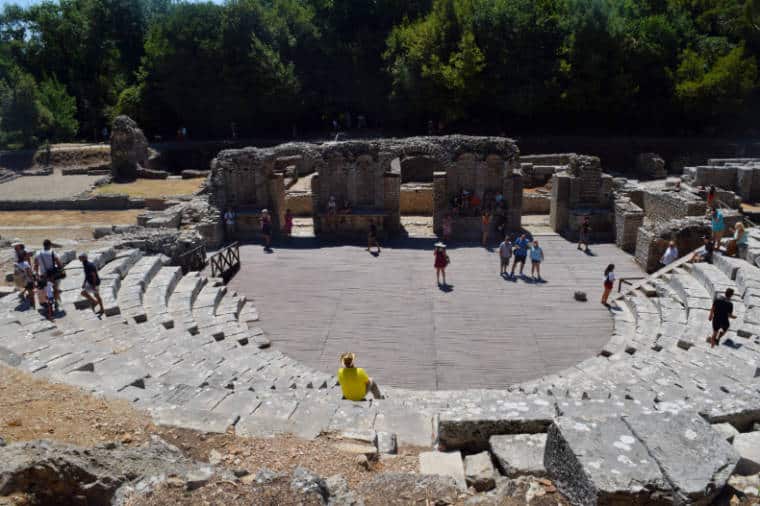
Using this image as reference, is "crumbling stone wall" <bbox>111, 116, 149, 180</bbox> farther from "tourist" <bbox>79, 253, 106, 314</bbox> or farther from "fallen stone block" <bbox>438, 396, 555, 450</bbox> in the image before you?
"fallen stone block" <bbox>438, 396, 555, 450</bbox>

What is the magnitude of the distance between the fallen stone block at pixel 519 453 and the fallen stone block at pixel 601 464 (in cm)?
42

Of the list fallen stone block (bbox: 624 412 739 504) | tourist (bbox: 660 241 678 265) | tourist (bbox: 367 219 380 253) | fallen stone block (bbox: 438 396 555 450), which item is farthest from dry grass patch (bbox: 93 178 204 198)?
fallen stone block (bbox: 624 412 739 504)

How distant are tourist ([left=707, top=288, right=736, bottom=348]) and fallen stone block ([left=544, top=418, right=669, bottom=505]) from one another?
20.3ft

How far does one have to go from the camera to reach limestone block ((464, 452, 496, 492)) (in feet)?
17.0

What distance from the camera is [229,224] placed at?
65.3 ft

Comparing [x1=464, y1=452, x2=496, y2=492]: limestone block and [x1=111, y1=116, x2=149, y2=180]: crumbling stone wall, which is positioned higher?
[x1=111, y1=116, x2=149, y2=180]: crumbling stone wall

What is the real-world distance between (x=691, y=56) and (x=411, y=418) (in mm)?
33211

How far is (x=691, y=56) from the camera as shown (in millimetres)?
32812

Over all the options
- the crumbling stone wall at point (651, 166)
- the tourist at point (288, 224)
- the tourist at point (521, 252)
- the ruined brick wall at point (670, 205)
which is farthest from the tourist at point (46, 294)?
the crumbling stone wall at point (651, 166)

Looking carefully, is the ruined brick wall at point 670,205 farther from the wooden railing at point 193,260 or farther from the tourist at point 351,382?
the wooden railing at point 193,260

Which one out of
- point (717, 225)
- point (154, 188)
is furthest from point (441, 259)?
point (154, 188)

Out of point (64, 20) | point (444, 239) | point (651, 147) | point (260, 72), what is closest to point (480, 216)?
point (444, 239)

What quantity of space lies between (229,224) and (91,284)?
8779mm

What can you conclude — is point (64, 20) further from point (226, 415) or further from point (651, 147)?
point (226, 415)
